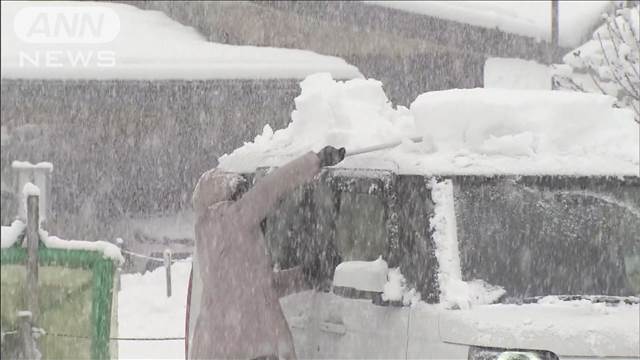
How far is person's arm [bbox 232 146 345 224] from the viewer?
4.65m

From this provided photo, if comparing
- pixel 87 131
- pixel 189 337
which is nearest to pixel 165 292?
pixel 87 131

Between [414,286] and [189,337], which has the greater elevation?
[414,286]

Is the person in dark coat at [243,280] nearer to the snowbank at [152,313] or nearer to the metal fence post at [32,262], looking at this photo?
the metal fence post at [32,262]

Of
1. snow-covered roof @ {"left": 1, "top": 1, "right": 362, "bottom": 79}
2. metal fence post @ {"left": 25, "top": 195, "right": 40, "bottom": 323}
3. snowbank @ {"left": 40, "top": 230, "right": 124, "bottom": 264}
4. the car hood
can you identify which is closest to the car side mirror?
the car hood

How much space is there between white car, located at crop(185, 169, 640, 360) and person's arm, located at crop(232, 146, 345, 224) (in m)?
0.22

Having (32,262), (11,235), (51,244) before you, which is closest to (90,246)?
(51,244)

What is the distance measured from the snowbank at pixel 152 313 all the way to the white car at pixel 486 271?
5.01 m

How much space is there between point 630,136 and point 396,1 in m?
12.5

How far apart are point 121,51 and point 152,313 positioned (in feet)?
16.9

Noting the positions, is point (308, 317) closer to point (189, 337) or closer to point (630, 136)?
point (189, 337)

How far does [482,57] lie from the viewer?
17484mm

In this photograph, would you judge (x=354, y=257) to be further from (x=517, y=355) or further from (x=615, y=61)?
(x=615, y=61)

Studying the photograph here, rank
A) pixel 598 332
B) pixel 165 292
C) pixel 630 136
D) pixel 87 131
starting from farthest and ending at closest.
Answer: pixel 87 131 < pixel 165 292 < pixel 630 136 < pixel 598 332

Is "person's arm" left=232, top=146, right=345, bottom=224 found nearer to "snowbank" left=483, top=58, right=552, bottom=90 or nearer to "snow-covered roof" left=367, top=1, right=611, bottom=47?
"snow-covered roof" left=367, top=1, right=611, bottom=47
